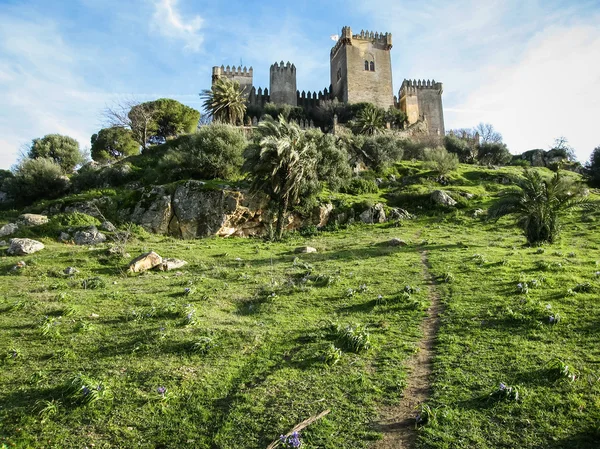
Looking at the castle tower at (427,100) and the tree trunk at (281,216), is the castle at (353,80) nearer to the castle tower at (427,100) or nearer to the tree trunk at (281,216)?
the castle tower at (427,100)

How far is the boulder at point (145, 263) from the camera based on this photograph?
624 inches

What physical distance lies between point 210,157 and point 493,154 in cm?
4666

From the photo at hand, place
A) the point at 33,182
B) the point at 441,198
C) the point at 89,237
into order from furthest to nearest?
the point at 33,182 → the point at 441,198 → the point at 89,237

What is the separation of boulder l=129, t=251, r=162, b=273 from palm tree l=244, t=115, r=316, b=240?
30.9 feet

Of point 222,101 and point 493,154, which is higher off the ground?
point 222,101

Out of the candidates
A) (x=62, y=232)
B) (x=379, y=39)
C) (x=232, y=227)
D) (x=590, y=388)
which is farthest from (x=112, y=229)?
(x=379, y=39)

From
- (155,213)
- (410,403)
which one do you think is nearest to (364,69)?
(155,213)

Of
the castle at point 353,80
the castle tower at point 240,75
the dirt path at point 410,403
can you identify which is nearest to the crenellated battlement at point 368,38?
the castle at point 353,80

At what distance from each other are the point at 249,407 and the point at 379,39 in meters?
77.7

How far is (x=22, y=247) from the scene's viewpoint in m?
18.3

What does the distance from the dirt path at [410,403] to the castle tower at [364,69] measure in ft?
214

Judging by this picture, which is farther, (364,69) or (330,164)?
(364,69)

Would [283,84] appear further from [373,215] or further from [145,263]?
[145,263]

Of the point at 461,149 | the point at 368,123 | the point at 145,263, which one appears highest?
the point at 368,123
